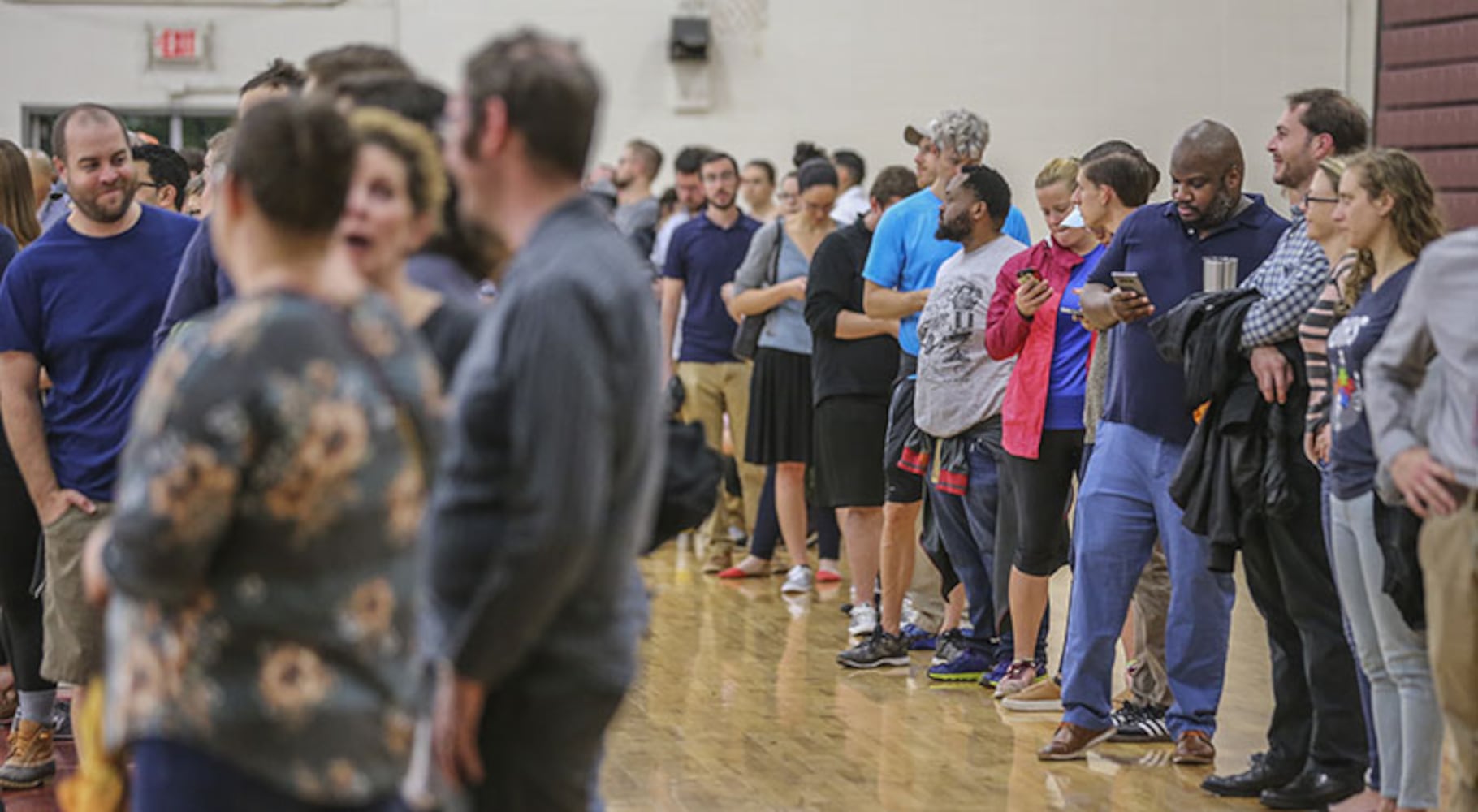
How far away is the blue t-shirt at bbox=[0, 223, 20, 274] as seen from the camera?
540 centimetres

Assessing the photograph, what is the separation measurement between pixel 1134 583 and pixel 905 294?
5.81 feet

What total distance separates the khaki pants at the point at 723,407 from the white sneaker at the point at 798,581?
71 centimetres

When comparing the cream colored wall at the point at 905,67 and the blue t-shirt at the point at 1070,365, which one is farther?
the cream colored wall at the point at 905,67

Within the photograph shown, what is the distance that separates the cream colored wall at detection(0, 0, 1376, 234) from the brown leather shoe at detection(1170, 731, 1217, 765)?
7.80 metres

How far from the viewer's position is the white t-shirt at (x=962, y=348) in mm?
6223

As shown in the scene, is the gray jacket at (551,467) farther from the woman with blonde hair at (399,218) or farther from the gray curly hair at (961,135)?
the gray curly hair at (961,135)

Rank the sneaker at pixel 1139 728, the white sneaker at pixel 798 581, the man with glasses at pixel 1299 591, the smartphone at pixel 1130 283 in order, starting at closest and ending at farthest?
the man with glasses at pixel 1299 591 → the smartphone at pixel 1130 283 → the sneaker at pixel 1139 728 → the white sneaker at pixel 798 581

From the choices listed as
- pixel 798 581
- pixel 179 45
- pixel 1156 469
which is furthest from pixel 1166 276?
pixel 179 45

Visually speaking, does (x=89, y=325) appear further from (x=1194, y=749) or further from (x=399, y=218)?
(x=1194, y=749)

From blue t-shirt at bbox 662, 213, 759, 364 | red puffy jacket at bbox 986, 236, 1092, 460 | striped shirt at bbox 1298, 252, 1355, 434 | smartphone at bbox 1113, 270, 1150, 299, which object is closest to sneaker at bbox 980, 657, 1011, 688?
red puffy jacket at bbox 986, 236, 1092, 460

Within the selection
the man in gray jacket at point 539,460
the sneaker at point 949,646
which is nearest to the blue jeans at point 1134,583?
the sneaker at point 949,646

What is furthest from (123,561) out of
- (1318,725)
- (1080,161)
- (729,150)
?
(729,150)

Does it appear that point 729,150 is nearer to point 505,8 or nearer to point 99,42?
point 505,8

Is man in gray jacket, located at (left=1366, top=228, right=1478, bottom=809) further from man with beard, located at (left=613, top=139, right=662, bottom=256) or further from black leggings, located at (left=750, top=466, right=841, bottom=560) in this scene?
man with beard, located at (left=613, top=139, right=662, bottom=256)
